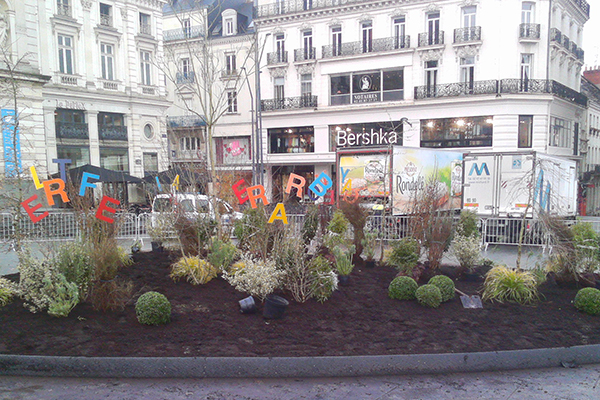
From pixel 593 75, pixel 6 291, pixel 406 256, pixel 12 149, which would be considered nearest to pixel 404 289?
pixel 406 256

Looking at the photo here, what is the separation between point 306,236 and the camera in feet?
38.9

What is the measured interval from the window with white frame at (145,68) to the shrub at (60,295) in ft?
90.2

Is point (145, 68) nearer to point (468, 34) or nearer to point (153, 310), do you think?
point (468, 34)

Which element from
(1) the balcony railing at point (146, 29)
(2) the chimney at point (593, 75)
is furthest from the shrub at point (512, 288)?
(2) the chimney at point (593, 75)

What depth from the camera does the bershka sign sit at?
2991 centimetres

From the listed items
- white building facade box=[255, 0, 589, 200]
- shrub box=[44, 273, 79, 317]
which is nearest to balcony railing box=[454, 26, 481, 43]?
white building facade box=[255, 0, 589, 200]

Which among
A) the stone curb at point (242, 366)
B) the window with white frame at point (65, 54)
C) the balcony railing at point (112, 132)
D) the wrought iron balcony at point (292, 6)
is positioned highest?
the wrought iron balcony at point (292, 6)

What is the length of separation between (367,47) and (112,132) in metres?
18.7

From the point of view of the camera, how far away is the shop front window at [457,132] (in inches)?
1073

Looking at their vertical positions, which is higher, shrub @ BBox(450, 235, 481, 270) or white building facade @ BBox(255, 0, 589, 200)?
white building facade @ BBox(255, 0, 589, 200)

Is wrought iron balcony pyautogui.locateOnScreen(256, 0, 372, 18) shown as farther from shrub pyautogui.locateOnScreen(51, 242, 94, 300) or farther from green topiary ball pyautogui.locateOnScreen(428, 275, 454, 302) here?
shrub pyautogui.locateOnScreen(51, 242, 94, 300)

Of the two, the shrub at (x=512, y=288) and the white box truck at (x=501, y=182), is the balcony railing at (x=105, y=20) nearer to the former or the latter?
the white box truck at (x=501, y=182)

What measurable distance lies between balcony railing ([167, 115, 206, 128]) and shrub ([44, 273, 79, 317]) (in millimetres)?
31987

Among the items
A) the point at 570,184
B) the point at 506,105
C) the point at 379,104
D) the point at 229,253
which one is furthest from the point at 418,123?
the point at 229,253
